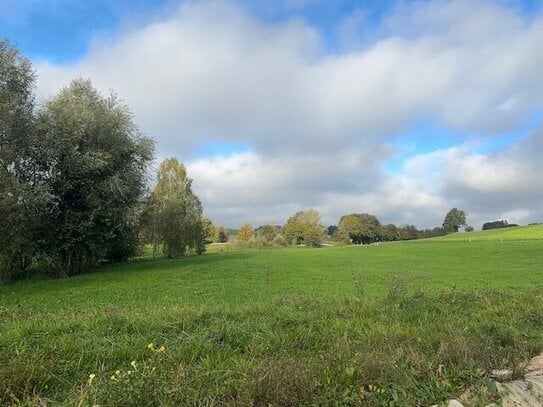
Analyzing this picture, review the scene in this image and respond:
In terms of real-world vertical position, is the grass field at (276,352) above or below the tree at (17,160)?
below

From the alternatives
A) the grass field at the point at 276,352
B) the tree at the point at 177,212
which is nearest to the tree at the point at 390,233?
the tree at the point at 177,212

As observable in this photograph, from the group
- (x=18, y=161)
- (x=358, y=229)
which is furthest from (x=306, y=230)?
(x=18, y=161)

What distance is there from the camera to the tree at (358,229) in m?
143

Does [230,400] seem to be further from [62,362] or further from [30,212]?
[30,212]

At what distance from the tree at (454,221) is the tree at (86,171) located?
151211mm

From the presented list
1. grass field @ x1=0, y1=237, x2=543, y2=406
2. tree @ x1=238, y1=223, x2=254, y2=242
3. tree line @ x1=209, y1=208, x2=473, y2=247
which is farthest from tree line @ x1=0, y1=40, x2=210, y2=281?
tree @ x1=238, y1=223, x2=254, y2=242

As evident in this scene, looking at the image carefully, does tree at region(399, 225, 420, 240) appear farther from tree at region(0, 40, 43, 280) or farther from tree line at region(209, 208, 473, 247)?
tree at region(0, 40, 43, 280)

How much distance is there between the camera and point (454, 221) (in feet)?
544

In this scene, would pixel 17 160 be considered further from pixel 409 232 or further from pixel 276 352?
pixel 409 232

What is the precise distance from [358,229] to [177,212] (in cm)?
9793

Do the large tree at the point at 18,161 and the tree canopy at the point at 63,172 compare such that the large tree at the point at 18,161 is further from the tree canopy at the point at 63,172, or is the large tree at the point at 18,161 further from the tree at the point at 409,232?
the tree at the point at 409,232

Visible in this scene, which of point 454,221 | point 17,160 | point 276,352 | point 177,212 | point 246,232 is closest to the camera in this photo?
point 276,352

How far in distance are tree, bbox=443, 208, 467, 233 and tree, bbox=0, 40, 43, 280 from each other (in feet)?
516

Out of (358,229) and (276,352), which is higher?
(358,229)
